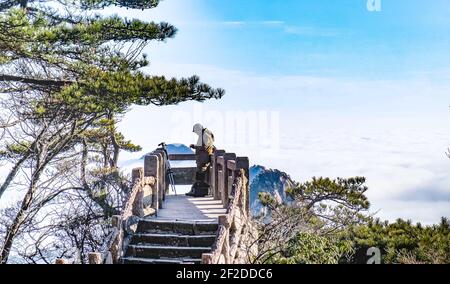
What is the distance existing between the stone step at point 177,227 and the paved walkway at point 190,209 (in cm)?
20

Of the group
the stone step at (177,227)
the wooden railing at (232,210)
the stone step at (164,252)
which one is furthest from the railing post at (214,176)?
the stone step at (164,252)

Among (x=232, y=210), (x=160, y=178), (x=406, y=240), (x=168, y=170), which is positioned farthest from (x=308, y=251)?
(x=168, y=170)

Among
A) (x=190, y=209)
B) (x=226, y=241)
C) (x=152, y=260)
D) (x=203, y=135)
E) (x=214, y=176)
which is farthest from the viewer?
(x=214, y=176)

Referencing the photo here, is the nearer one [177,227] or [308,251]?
[308,251]

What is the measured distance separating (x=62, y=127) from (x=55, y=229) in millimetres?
1585

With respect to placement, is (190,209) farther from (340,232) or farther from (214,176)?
(340,232)

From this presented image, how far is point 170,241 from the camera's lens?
6.10 meters

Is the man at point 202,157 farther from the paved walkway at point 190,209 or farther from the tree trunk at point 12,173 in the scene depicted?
the tree trunk at point 12,173

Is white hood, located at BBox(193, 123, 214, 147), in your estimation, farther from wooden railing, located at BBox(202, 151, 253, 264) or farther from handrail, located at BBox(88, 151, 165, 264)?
handrail, located at BBox(88, 151, 165, 264)

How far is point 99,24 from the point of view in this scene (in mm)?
8391

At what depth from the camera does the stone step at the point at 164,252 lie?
5930mm

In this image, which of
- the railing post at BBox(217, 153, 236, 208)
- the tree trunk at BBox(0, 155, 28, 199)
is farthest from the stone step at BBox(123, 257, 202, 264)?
the tree trunk at BBox(0, 155, 28, 199)

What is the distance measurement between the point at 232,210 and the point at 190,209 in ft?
5.01
